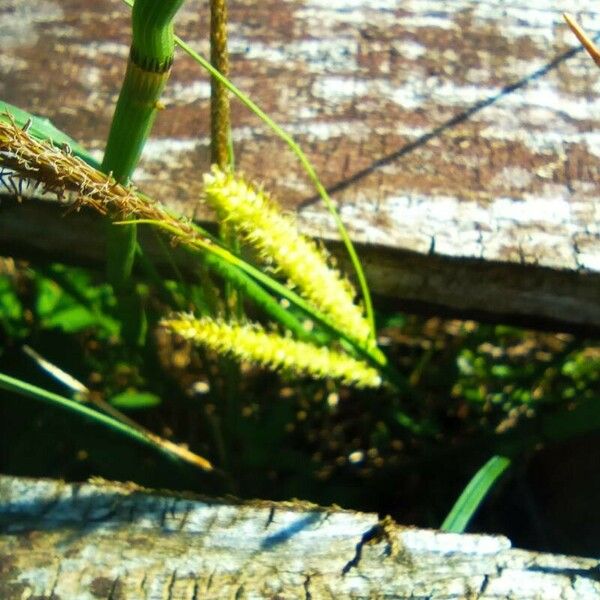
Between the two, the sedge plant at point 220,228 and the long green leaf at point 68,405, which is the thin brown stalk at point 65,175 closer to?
the sedge plant at point 220,228

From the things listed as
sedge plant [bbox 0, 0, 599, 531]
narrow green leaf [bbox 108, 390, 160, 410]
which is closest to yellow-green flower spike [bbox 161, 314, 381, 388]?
sedge plant [bbox 0, 0, 599, 531]

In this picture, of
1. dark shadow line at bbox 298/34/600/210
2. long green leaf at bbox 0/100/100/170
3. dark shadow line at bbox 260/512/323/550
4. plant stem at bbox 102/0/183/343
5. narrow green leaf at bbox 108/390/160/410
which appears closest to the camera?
plant stem at bbox 102/0/183/343

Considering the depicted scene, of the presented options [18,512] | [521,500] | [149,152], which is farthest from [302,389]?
[18,512]

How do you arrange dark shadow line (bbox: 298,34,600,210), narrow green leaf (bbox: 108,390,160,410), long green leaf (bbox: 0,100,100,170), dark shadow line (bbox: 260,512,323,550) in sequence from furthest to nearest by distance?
narrow green leaf (bbox: 108,390,160,410) < dark shadow line (bbox: 298,34,600,210) < long green leaf (bbox: 0,100,100,170) < dark shadow line (bbox: 260,512,323,550)

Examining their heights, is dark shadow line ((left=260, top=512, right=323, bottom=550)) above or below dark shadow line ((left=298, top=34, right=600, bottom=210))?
below

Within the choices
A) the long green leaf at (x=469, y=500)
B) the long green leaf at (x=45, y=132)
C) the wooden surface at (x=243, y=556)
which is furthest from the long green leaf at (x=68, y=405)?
the long green leaf at (x=469, y=500)

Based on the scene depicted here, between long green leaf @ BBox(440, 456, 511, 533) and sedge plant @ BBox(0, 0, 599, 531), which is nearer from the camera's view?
sedge plant @ BBox(0, 0, 599, 531)

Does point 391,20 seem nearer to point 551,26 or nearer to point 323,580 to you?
point 551,26

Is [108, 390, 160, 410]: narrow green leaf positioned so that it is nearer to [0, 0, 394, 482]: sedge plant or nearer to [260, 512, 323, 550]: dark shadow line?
[0, 0, 394, 482]: sedge plant
